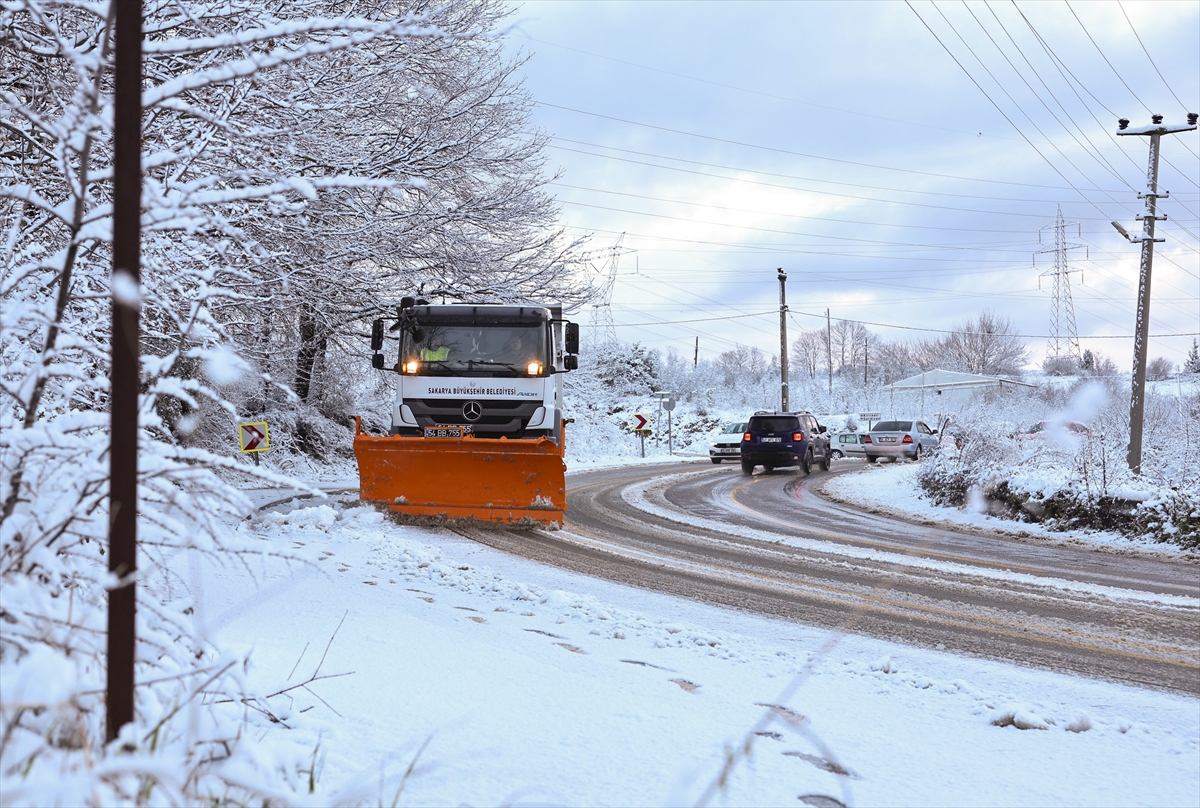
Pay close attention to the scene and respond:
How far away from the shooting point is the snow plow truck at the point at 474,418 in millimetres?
11375

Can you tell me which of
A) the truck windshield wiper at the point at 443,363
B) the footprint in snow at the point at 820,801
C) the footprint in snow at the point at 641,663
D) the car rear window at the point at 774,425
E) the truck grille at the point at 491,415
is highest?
the truck windshield wiper at the point at 443,363

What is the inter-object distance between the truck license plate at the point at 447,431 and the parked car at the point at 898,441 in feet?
76.9

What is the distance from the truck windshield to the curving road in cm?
234

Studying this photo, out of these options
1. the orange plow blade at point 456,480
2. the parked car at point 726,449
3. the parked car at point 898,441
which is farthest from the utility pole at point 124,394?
the parked car at point 898,441

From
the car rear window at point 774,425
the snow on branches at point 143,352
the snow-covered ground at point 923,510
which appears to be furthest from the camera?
the car rear window at point 774,425

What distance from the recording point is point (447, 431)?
38.6 ft

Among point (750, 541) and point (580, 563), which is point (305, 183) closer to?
point (580, 563)

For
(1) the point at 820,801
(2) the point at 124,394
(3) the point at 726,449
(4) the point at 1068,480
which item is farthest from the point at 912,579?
(3) the point at 726,449

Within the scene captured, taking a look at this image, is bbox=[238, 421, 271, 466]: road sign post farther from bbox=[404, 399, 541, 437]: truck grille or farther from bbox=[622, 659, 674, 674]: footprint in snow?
bbox=[622, 659, 674, 674]: footprint in snow

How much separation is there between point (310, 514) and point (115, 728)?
9.05 meters

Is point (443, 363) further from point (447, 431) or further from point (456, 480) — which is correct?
point (456, 480)

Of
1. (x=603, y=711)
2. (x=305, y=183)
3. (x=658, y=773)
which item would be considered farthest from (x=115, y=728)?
(x=603, y=711)

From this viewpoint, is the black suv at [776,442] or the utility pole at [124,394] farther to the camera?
the black suv at [776,442]

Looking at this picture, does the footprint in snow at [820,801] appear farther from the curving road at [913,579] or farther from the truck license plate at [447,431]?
the truck license plate at [447,431]
